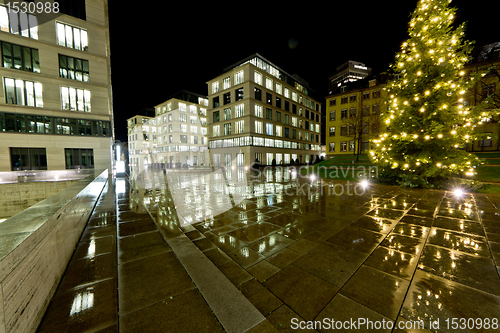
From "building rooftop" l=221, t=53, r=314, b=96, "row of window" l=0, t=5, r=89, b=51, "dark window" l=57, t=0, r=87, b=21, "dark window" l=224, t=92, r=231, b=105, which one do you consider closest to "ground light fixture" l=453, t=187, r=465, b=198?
"dark window" l=224, t=92, r=231, b=105

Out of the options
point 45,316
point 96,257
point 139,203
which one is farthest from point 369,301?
point 139,203

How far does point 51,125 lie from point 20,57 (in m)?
7.42

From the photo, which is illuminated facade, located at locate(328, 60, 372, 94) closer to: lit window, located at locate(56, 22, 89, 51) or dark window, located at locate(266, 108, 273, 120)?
dark window, located at locate(266, 108, 273, 120)

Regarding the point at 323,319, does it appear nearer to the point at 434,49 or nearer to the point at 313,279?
the point at 313,279

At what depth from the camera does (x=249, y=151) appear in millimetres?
34406

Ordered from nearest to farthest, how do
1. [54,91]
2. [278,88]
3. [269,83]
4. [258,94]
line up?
[54,91]
[258,94]
[269,83]
[278,88]

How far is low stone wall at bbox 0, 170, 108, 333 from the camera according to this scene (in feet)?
5.16

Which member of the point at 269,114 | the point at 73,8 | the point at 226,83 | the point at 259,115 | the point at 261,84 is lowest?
the point at 259,115

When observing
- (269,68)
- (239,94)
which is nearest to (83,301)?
(239,94)

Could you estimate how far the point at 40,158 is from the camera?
21.2 m

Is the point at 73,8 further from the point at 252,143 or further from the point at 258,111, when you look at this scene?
the point at 252,143

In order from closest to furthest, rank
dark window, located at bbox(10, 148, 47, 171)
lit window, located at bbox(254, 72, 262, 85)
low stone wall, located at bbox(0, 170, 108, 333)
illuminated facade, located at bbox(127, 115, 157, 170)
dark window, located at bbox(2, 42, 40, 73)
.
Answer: low stone wall, located at bbox(0, 170, 108, 333)
dark window, located at bbox(2, 42, 40, 73)
dark window, located at bbox(10, 148, 47, 171)
lit window, located at bbox(254, 72, 262, 85)
illuminated facade, located at bbox(127, 115, 157, 170)

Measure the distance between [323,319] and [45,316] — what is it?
3.27 m

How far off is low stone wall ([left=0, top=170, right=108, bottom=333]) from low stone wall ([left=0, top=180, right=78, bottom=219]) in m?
12.3
